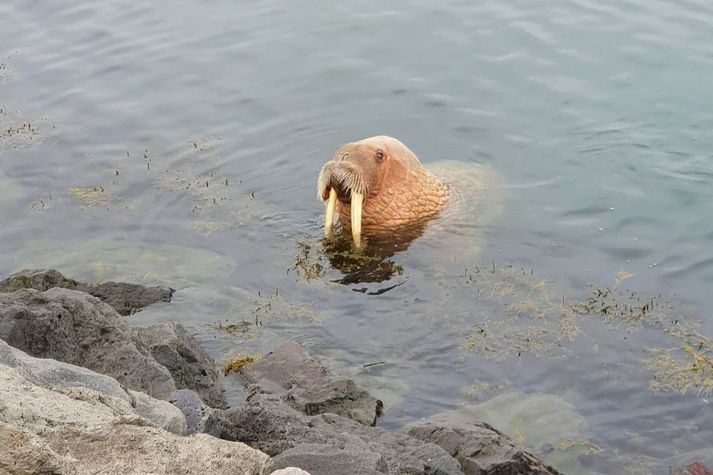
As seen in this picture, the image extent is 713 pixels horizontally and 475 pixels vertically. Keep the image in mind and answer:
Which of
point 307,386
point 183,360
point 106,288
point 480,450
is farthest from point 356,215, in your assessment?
point 480,450

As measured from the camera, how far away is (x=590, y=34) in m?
16.0

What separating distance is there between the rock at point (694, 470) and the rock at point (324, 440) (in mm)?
1654

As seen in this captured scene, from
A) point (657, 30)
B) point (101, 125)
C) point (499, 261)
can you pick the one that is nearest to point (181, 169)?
point (101, 125)

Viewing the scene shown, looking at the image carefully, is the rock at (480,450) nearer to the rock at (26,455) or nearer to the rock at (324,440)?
the rock at (324,440)

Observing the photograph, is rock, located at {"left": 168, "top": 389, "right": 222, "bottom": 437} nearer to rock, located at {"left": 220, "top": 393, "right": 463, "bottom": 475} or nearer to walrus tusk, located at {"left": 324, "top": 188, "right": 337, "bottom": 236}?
rock, located at {"left": 220, "top": 393, "right": 463, "bottom": 475}

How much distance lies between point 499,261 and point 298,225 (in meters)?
2.38

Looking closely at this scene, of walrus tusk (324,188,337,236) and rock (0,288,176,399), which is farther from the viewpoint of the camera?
walrus tusk (324,188,337,236)

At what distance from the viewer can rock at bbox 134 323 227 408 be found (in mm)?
7336

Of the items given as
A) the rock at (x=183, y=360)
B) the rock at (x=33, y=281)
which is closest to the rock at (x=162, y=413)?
the rock at (x=183, y=360)

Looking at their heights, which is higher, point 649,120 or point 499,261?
point 649,120

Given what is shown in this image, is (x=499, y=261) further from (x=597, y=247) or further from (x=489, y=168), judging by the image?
(x=489, y=168)

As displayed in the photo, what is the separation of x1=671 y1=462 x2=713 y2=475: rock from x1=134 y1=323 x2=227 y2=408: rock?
10.5ft

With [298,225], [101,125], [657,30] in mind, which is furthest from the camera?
[657,30]

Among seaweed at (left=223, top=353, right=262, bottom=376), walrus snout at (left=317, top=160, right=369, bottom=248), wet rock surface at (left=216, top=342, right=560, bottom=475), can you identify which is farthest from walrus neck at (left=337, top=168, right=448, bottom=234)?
wet rock surface at (left=216, top=342, right=560, bottom=475)
